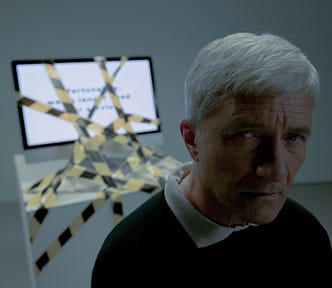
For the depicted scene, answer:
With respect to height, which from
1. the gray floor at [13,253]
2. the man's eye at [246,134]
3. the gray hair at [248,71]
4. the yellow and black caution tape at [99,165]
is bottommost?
the gray floor at [13,253]

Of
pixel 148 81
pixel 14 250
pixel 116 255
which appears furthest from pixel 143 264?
pixel 14 250

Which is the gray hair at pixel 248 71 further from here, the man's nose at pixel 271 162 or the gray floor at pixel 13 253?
the gray floor at pixel 13 253

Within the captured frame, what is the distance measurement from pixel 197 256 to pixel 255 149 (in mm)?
226

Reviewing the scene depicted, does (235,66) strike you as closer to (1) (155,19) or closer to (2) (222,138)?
(2) (222,138)

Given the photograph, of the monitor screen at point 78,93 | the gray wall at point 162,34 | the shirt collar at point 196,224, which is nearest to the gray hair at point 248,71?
the shirt collar at point 196,224

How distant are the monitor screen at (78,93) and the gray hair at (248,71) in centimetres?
A: 96

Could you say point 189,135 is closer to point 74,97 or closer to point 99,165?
point 99,165

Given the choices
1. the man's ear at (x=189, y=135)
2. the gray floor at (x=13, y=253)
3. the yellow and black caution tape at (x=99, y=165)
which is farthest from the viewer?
the gray floor at (x=13, y=253)

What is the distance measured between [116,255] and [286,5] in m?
2.80

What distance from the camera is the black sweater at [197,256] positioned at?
0.66 metres

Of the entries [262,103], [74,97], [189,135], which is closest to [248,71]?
[262,103]

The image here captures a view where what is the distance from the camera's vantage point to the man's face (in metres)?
0.53

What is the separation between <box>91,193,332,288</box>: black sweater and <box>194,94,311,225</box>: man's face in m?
0.12

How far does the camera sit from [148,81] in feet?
5.43
